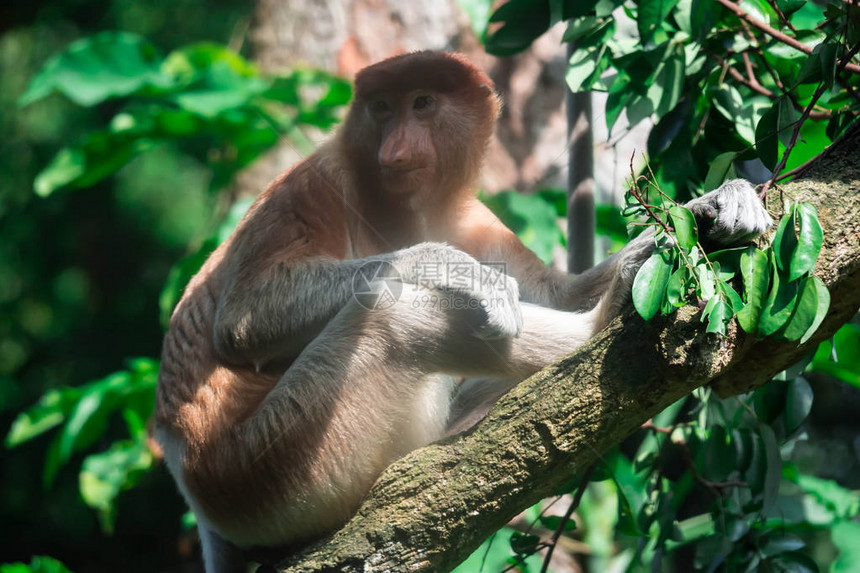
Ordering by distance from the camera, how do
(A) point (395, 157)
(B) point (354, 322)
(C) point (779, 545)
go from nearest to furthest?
(B) point (354, 322), (C) point (779, 545), (A) point (395, 157)

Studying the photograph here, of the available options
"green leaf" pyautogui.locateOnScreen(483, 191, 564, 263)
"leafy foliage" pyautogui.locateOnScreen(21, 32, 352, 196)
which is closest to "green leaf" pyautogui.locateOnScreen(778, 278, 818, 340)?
"green leaf" pyautogui.locateOnScreen(483, 191, 564, 263)

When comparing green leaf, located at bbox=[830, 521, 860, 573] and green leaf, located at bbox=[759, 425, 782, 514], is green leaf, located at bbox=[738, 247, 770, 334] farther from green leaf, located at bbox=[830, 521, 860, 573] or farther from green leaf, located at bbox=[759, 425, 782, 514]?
green leaf, located at bbox=[830, 521, 860, 573]

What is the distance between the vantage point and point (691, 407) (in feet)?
9.72

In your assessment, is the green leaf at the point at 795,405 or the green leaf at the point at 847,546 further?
the green leaf at the point at 847,546

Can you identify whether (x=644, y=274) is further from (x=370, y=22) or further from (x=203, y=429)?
(x=370, y=22)

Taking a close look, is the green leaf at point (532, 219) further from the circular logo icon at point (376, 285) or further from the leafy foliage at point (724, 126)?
the circular logo icon at point (376, 285)

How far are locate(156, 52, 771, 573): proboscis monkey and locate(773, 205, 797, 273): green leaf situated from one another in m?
0.17

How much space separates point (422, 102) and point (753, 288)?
154cm

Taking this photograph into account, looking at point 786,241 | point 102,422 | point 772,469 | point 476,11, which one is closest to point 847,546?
point 772,469

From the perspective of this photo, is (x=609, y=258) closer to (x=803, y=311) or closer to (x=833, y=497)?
(x=803, y=311)

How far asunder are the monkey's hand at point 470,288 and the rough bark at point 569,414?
0.30 metres

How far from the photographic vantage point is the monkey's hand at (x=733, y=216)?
1842mm

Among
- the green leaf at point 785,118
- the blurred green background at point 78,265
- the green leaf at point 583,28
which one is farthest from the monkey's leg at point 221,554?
the blurred green background at point 78,265

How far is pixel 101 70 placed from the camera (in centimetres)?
445
